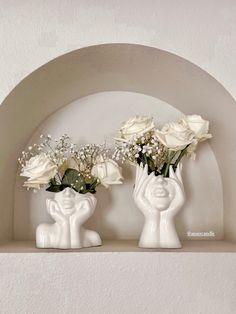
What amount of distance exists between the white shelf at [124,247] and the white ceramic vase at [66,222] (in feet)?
0.12

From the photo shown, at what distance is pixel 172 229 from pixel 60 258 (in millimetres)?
356

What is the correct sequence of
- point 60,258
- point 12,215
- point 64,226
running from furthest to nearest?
point 12,215
point 64,226
point 60,258

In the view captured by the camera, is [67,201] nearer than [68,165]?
Yes

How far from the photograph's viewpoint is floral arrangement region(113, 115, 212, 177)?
1604 millimetres

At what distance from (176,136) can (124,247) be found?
0.37 meters

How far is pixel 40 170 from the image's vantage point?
5.19 feet

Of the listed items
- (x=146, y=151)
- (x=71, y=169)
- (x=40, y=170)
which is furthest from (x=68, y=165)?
(x=146, y=151)

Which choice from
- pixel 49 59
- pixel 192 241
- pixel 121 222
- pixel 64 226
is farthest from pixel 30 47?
pixel 192 241

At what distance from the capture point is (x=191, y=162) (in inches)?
73.1

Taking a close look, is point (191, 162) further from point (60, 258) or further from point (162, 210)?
point (60, 258)

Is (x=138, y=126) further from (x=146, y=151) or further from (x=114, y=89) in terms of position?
(x=114, y=89)

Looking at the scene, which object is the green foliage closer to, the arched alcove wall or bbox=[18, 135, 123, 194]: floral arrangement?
bbox=[18, 135, 123, 194]: floral arrangement

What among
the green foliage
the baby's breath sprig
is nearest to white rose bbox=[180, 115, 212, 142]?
the baby's breath sprig

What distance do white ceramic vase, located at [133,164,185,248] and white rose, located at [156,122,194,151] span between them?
107 millimetres
